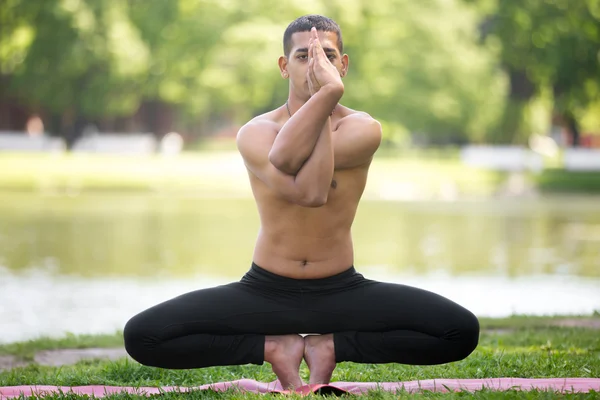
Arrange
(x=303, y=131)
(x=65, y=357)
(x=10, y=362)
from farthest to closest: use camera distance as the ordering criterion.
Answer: (x=65, y=357) → (x=10, y=362) → (x=303, y=131)

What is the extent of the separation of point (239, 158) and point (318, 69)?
34574mm

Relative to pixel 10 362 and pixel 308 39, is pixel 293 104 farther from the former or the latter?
pixel 10 362

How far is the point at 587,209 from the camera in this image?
22.0 metres

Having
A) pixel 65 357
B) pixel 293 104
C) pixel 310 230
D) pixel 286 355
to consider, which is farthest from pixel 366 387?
pixel 65 357

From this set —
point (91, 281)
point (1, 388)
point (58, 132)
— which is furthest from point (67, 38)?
point (1, 388)

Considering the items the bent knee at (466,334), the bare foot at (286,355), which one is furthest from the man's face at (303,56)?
the bent knee at (466,334)

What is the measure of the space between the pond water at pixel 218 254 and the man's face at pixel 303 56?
4406 millimetres

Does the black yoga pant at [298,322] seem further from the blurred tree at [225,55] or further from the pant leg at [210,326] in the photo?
the blurred tree at [225,55]

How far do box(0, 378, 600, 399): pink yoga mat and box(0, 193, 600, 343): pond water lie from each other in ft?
11.2

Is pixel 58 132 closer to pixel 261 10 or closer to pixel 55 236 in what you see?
pixel 261 10

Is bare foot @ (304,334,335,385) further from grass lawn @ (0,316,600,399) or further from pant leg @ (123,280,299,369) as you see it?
grass lawn @ (0,316,600,399)

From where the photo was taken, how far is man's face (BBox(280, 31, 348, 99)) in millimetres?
4223

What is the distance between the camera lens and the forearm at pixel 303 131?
395 cm

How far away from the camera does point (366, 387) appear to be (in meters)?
4.39
